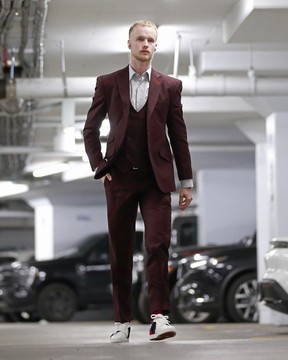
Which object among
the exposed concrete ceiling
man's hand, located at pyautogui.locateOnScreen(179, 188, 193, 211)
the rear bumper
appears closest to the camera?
man's hand, located at pyautogui.locateOnScreen(179, 188, 193, 211)

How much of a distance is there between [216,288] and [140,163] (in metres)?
10.3

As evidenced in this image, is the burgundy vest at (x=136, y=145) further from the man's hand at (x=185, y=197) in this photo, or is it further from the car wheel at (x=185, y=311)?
the car wheel at (x=185, y=311)

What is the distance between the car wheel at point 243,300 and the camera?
16.9 m

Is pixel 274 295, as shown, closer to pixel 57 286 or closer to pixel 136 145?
pixel 136 145

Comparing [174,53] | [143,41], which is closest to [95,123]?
[143,41]

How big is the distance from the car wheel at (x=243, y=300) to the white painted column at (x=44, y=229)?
732 inches

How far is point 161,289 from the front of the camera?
6711 millimetres

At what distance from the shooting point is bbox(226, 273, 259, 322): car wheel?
1686 centimetres

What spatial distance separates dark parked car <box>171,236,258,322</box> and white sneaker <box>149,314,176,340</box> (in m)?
9.98

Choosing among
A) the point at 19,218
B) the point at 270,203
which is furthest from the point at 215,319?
the point at 19,218

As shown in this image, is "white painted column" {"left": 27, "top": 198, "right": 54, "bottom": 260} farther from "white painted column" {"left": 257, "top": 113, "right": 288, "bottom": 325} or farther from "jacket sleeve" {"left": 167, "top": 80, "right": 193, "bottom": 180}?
"jacket sleeve" {"left": 167, "top": 80, "right": 193, "bottom": 180}

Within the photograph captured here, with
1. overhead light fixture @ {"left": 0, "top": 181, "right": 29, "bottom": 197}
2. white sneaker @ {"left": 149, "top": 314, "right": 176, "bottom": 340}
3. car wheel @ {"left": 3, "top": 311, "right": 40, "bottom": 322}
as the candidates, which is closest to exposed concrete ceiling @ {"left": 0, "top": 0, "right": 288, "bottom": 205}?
car wheel @ {"left": 3, "top": 311, "right": 40, "bottom": 322}

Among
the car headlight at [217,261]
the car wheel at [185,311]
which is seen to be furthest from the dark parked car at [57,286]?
the car headlight at [217,261]

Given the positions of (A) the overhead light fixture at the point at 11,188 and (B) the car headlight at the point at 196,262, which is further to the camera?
(A) the overhead light fixture at the point at 11,188
